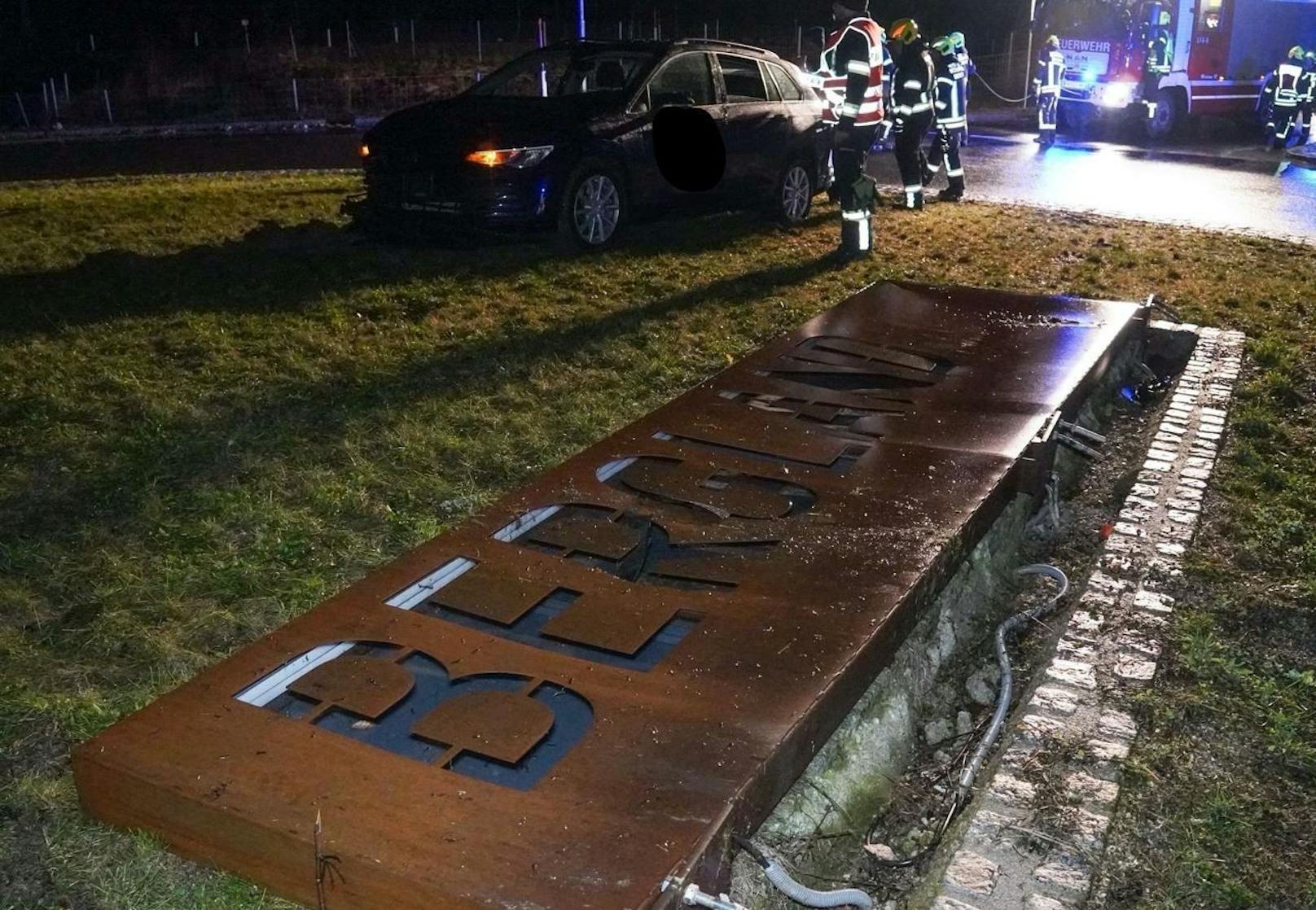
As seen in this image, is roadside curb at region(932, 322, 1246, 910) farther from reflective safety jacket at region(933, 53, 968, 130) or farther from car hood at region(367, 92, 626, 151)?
reflective safety jacket at region(933, 53, 968, 130)

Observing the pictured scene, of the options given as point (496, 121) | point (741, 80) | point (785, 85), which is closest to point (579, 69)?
point (496, 121)

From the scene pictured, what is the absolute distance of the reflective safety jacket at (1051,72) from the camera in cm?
1802

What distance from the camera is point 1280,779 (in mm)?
2936

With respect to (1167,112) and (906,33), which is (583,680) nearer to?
(906,33)

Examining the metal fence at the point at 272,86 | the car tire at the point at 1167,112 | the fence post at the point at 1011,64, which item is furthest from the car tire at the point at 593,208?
the fence post at the point at 1011,64

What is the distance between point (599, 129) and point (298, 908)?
7.10 m

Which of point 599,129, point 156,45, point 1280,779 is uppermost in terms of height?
point 156,45

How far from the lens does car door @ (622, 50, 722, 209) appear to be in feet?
29.5

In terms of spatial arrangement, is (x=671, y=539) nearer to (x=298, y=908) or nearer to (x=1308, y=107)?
(x=298, y=908)

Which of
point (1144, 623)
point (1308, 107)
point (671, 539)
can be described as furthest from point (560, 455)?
point (1308, 107)

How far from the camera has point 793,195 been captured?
1065cm

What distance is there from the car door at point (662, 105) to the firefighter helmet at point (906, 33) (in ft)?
5.85

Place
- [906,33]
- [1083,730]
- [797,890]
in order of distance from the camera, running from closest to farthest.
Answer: [797,890]
[1083,730]
[906,33]

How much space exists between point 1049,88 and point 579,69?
11166 millimetres
